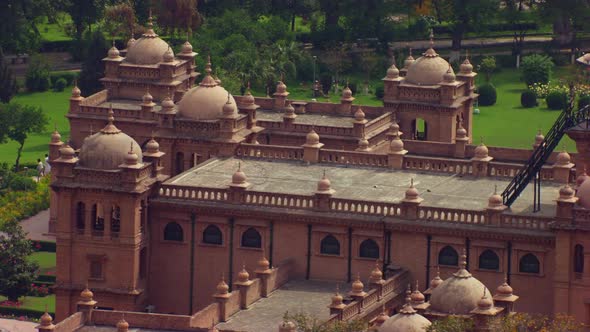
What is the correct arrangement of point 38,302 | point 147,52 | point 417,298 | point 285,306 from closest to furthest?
1. point 417,298
2. point 285,306
3. point 38,302
4. point 147,52

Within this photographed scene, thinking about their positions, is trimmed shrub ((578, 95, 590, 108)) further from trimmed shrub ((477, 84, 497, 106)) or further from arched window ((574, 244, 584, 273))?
trimmed shrub ((477, 84, 497, 106))

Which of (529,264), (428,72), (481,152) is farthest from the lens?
(428,72)

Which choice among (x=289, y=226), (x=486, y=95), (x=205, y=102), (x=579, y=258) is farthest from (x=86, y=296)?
(x=486, y=95)

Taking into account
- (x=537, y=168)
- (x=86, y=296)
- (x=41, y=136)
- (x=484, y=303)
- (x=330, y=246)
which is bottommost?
(x=41, y=136)

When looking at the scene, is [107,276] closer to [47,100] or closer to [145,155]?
[145,155]

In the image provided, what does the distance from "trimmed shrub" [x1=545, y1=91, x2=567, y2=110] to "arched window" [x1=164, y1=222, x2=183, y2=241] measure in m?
60.5

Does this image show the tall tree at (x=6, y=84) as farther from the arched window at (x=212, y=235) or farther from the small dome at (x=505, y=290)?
the small dome at (x=505, y=290)

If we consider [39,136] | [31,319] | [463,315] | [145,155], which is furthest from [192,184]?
[39,136]

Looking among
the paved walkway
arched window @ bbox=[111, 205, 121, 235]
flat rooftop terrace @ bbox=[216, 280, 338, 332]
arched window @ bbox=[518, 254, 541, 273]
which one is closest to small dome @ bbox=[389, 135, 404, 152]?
flat rooftop terrace @ bbox=[216, 280, 338, 332]

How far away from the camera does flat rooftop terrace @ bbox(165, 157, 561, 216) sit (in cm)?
13575

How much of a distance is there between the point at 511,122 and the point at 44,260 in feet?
143

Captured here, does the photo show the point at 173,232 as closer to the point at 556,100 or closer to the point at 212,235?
the point at 212,235

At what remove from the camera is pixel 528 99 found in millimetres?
196375

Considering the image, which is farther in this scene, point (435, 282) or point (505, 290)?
point (435, 282)
